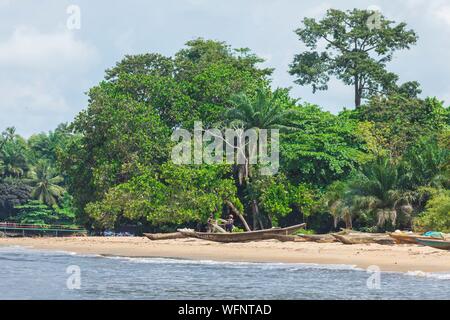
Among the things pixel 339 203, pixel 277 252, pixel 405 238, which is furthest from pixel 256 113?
pixel 405 238

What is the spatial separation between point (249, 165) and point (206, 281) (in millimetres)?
20079

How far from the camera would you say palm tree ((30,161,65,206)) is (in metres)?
64.5

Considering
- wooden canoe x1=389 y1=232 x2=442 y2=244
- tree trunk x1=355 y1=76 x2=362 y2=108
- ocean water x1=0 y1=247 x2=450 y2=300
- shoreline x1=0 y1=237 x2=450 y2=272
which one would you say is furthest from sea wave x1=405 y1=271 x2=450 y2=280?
tree trunk x1=355 y1=76 x2=362 y2=108

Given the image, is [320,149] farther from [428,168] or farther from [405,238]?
[405,238]

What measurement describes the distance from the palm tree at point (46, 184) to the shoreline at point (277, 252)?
22.6 m

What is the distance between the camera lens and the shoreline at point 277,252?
82.0 feet

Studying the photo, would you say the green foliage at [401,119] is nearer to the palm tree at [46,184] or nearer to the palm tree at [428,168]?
the palm tree at [428,168]

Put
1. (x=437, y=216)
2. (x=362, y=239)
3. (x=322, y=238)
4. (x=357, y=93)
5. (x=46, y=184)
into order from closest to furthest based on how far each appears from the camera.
→ (x=362, y=239), (x=437, y=216), (x=322, y=238), (x=357, y=93), (x=46, y=184)

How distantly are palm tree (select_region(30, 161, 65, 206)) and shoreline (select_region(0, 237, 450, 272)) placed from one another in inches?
890

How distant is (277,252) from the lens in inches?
1230

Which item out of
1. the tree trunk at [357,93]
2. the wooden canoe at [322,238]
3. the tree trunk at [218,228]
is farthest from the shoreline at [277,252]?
the tree trunk at [357,93]
